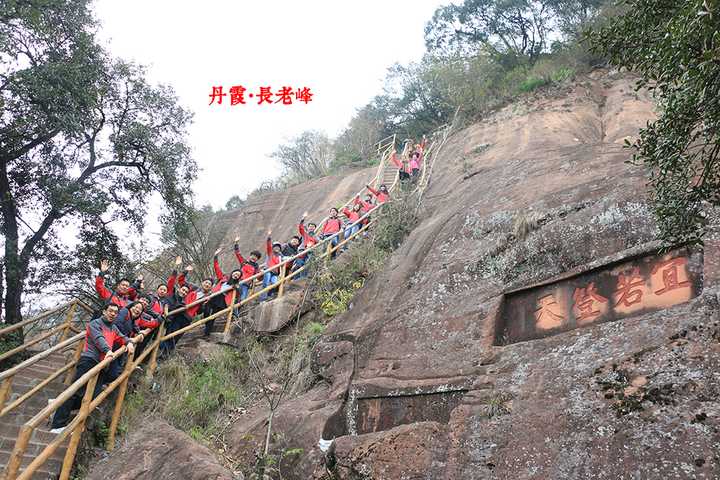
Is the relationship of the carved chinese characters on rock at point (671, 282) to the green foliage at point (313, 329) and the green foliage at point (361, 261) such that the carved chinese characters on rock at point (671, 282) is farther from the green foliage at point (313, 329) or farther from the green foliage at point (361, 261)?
the green foliage at point (313, 329)

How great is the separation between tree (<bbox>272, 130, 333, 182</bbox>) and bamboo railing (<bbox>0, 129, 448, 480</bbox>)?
13.4 metres

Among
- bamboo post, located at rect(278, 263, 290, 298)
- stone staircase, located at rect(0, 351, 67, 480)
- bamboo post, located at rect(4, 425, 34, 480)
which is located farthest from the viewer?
bamboo post, located at rect(278, 263, 290, 298)

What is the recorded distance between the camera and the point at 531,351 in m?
4.63

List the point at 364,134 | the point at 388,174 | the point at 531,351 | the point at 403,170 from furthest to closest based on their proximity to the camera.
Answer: the point at 364,134, the point at 388,174, the point at 403,170, the point at 531,351

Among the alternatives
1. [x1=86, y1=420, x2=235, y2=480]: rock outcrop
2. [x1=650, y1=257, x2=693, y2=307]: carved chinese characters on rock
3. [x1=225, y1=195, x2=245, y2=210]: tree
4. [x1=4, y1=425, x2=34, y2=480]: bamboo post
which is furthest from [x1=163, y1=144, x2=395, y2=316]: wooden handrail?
[x1=225, y1=195, x2=245, y2=210]: tree

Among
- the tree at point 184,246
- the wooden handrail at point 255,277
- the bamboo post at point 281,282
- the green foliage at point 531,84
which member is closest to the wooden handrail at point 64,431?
the wooden handrail at point 255,277

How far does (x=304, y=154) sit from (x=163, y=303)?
61.1ft

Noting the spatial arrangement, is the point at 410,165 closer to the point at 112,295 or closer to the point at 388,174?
the point at 388,174

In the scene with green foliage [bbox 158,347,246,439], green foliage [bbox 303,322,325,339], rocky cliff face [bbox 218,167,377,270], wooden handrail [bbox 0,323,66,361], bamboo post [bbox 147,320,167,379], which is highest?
rocky cliff face [bbox 218,167,377,270]

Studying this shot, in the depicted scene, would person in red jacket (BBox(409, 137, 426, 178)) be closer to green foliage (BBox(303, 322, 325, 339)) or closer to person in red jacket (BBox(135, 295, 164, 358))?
green foliage (BBox(303, 322, 325, 339))

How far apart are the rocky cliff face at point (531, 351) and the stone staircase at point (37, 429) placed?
1.84 metres

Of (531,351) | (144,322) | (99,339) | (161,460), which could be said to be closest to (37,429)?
(99,339)

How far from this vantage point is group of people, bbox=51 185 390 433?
6.50 metres

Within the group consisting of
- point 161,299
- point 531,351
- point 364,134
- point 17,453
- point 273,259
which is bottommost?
point 531,351
